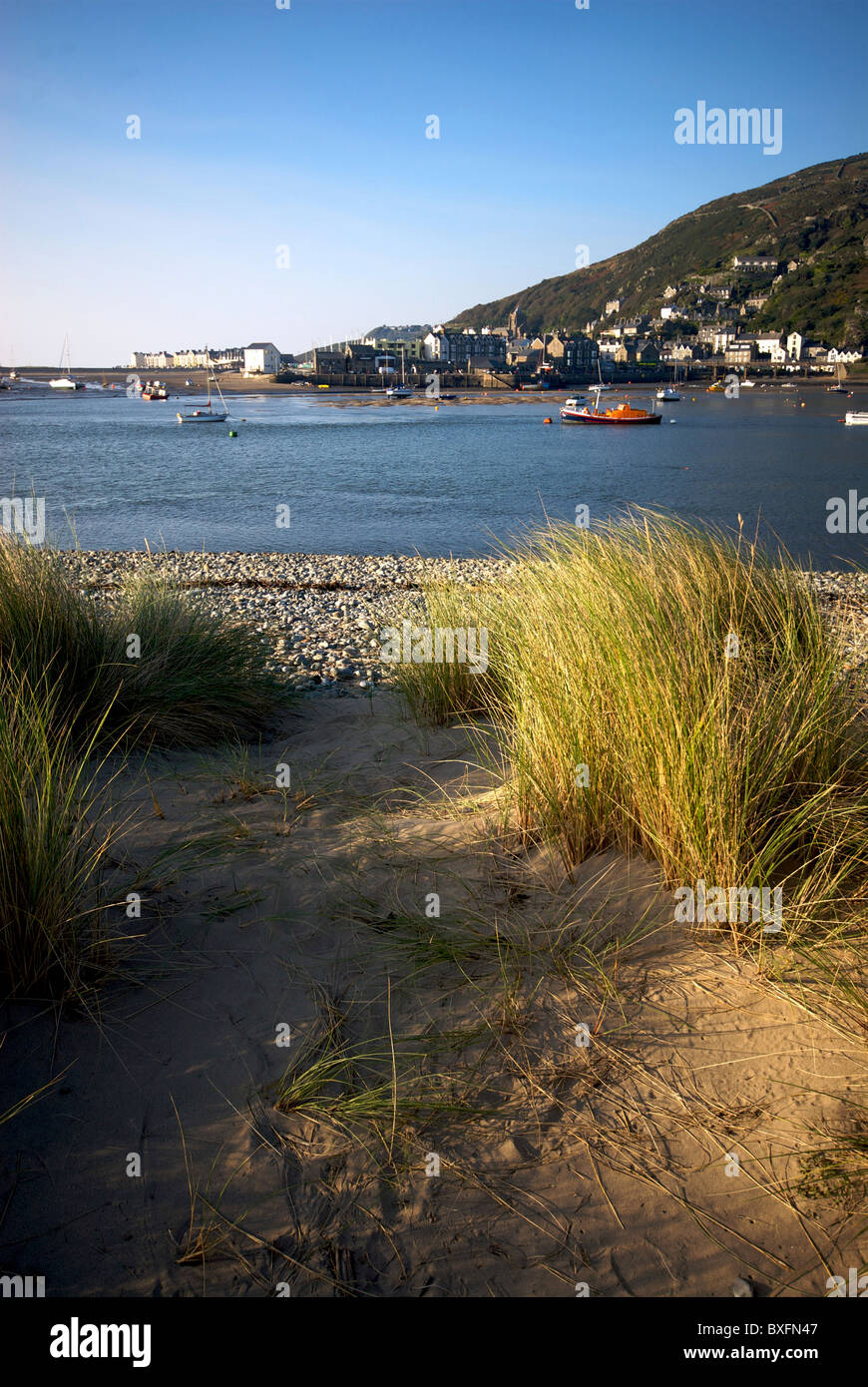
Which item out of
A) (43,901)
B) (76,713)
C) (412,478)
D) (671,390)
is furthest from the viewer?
(671,390)

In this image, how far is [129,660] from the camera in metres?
5.19

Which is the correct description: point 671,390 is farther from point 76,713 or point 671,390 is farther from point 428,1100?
point 428,1100

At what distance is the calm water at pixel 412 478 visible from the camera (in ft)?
73.4

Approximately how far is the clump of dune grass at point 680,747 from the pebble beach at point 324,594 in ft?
3.96

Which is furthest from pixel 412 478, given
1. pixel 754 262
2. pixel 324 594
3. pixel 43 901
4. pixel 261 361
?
pixel 754 262

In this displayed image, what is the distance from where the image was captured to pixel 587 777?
3.46 meters

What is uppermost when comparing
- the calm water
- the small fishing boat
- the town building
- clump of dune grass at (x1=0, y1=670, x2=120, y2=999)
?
the town building

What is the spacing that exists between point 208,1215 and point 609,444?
57051 millimetres

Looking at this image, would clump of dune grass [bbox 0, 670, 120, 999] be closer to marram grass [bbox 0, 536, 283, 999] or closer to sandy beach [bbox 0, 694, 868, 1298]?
marram grass [bbox 0, 536, 283, 999]

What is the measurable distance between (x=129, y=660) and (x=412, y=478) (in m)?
33.1

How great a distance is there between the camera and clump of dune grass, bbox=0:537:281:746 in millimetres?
4820

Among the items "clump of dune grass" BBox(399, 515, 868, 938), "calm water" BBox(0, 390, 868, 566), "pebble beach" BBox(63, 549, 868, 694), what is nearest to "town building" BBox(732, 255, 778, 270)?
"calm water" BBox(0, 390, 868, 566)

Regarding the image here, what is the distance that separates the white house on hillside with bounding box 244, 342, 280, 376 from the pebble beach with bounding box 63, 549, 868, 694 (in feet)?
505
